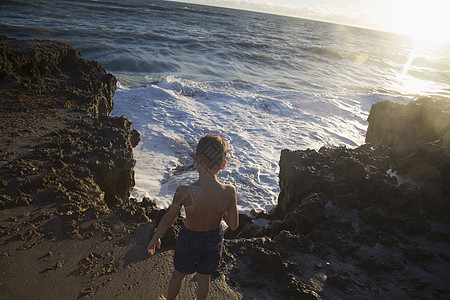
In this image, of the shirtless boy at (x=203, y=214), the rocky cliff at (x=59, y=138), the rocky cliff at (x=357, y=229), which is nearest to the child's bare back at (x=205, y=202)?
the shirtless boy at (x=203, y=214)

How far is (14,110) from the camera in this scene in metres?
4.52

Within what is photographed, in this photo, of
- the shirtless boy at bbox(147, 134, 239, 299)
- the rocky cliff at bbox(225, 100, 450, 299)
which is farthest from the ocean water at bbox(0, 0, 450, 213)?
the shirtless boy at bbox(147, 134, 239, 299)

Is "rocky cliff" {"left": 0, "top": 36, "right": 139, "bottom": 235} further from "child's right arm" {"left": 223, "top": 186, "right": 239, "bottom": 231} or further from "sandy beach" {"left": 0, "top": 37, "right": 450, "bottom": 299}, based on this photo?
"child's right arm" {"left": 223, "top": 186, "right": 239, "bottom": 231}

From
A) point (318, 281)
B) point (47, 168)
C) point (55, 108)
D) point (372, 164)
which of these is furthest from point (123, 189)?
point (372, 164)

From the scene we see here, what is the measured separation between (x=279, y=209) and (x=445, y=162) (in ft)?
7.76

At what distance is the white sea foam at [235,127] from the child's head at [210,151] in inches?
132

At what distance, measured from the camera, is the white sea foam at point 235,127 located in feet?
18.9

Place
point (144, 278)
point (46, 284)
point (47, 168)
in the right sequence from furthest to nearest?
point (47, 168) → point (144, 278) → point (46, 284)

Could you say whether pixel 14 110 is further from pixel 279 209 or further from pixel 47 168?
pixel 279 209

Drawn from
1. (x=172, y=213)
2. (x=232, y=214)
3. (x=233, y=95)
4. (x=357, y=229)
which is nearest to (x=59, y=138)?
(x=172, y=213)

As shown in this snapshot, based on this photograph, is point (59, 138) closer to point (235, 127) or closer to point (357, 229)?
point (357, 229)

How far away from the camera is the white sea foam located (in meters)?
5.76

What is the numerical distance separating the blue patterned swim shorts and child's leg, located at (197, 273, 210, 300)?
0.05m

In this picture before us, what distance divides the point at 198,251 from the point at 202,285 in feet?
0.98
